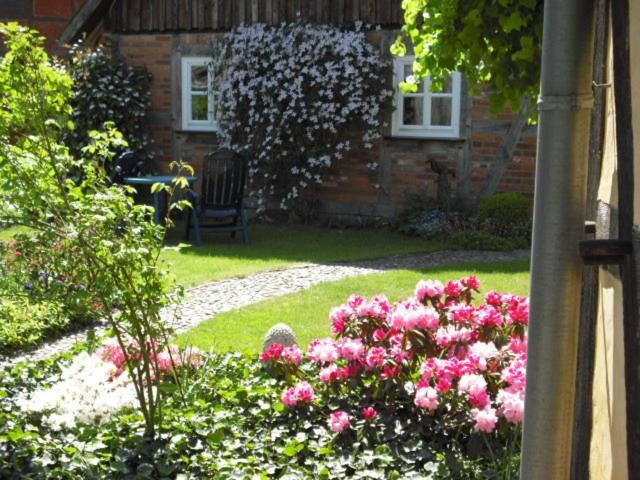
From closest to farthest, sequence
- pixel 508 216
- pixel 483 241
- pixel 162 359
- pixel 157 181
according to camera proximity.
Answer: pixel 162 359, pixel 483 241, pixel 508 216, pixel 157 181

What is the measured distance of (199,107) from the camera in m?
13.9

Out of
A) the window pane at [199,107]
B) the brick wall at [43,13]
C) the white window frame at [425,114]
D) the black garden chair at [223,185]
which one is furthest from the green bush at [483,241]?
the brick wall at [43,13]

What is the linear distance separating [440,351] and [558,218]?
2.50m

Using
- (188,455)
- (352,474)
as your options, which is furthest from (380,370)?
(188,455)

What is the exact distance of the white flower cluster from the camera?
4.19 m

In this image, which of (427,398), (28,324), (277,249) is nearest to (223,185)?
(277,249)

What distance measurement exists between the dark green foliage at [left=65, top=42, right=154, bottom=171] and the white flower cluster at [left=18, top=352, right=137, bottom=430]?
9096 mm

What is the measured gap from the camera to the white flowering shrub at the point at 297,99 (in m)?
12.1

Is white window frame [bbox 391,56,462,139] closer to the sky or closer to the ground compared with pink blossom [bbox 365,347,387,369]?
Answer: closer to the sky

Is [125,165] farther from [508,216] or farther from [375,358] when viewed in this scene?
[375,358]

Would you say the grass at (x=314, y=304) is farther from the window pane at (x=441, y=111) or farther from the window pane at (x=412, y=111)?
the window pane at (x=412, y=111)

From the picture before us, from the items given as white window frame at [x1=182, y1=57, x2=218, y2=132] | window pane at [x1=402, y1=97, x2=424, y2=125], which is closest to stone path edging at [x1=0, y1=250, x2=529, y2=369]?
window pane at [x1=402, y1=97, x2=424, y2=125]

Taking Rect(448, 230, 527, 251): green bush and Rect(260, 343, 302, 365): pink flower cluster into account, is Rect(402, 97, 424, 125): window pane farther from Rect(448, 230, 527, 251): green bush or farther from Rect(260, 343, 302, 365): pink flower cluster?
Rect(260, 343, 302, 365): pink flower cluster

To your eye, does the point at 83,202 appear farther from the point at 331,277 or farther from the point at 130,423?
the point at 331,277
